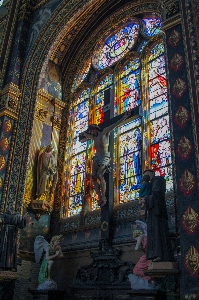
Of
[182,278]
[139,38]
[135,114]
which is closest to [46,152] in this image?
[135,114]

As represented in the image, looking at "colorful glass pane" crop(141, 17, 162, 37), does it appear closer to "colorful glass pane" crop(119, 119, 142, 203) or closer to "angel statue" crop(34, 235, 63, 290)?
"colorful glass pane" crop(119, 119, 142, 203)

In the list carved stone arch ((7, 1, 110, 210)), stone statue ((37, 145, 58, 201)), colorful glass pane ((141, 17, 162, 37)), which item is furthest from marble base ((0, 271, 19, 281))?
colorful glass pane ((141, 17, 162, 37))

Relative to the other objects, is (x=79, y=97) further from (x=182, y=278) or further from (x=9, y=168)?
(x=182, y=278)

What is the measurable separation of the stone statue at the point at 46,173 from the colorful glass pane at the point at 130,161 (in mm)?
2098

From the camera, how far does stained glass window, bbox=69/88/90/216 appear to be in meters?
10.00

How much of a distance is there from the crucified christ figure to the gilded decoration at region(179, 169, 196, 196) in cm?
265

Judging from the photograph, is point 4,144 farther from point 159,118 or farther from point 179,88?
point 179,88

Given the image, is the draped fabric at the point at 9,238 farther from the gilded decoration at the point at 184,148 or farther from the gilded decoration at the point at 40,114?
the gilded decoration at the point at 184,148

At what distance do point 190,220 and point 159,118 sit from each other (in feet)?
12.3

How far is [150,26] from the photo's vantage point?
10.3 metres

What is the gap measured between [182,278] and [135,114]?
12.3 ft

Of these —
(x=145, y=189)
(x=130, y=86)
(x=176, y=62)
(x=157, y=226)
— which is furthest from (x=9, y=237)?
(x=176, y=62)

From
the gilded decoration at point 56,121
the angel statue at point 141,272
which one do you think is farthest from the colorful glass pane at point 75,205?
the angel statue at point 141,272

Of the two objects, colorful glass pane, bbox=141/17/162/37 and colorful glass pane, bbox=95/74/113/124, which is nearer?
colorful glass pane, bbox=141/17/162/37
